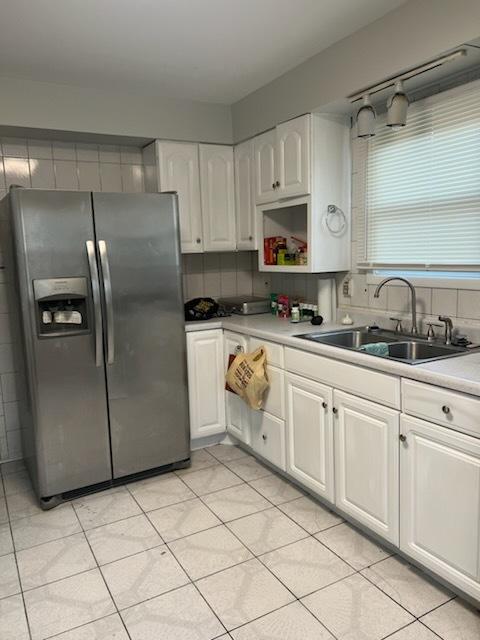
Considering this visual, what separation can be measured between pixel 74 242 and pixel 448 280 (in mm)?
1900

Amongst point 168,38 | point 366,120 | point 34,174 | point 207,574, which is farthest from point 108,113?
point 207,574

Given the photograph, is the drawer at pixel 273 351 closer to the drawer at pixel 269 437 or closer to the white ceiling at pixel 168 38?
the drawer at pixel 269 437

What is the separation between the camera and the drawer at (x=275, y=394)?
2689mm

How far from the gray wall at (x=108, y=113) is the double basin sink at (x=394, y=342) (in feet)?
5.51

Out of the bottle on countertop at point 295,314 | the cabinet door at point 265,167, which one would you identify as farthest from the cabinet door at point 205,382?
the cabinet door at point 265,167

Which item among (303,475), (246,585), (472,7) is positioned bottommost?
(246,585)

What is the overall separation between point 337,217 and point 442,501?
1.72m

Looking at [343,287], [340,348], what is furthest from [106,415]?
[343,287]

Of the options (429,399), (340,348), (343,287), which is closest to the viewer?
(429,399)

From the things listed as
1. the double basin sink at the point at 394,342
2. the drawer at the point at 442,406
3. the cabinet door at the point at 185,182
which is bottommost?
the drawer at the point at 442,406

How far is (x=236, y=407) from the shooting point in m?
3.21

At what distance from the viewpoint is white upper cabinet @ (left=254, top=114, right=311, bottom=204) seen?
2.80 m

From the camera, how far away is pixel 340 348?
2.28 m

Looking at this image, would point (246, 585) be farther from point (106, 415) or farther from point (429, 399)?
point (106, 415)
